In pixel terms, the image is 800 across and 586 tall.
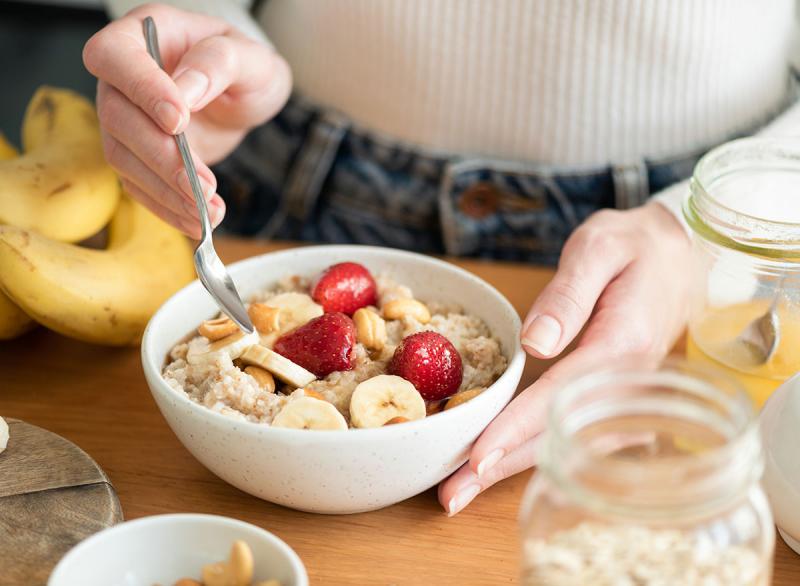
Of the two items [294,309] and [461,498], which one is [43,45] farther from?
[461,498]

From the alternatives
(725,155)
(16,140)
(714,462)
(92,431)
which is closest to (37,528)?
(92,431)

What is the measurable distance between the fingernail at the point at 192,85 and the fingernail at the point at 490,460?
1.28 feet

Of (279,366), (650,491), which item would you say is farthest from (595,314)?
(650,491)

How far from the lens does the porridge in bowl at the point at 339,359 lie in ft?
2.31

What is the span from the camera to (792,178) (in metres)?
0.88

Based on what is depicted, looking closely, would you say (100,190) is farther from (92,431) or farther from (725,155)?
(725,155)

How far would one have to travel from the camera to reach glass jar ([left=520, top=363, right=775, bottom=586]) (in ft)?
1.54

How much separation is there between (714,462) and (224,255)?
29.2 inches

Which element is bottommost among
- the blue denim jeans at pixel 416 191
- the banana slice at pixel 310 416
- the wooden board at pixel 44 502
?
the blue denim jeans at pixel 416 191

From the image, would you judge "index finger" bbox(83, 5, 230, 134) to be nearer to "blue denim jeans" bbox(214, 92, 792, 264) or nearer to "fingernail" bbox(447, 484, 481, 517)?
"blue denim jeans" bbox(214, 92, 792, 264)

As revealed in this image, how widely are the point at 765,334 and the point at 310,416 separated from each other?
379 millimetres

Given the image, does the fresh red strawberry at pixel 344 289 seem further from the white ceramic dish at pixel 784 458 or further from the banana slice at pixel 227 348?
the white ceramic dish at pixel 784 458

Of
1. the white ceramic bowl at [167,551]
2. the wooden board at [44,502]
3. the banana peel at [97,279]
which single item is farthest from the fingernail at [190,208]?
the white ceramic bowl at [167,551]

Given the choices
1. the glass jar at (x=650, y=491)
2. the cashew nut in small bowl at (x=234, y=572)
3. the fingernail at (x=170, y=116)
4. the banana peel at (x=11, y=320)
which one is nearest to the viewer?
the glass jar at (x=650, y=491)
